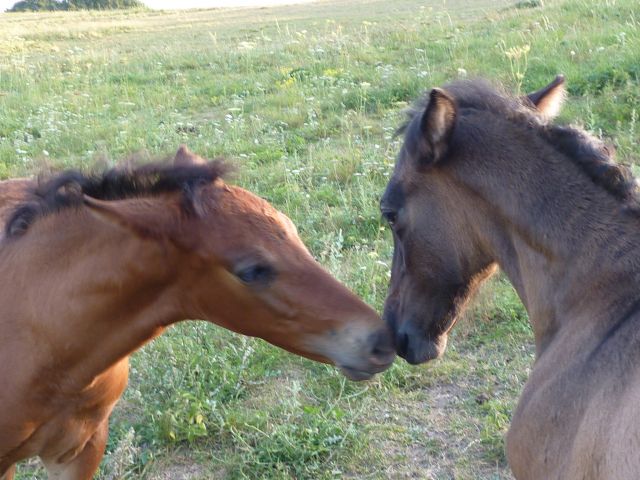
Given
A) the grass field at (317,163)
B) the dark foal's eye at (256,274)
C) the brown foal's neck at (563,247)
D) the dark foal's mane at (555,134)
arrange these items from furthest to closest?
the grass field at (317,163), the dark foal's eye at (256,274), the dark foal's mane at (555,134), the brown foal's neck at (563,247)

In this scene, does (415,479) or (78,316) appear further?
(415,479)

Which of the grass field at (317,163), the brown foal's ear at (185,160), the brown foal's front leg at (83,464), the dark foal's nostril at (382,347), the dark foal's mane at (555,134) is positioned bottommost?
the grass field at (317,163)

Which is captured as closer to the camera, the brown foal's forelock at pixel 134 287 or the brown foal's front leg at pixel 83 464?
the brown foal's forelock at pixel 134 287

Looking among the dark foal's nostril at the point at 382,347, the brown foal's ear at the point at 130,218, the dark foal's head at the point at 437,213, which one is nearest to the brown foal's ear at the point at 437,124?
the dark foal's head at the point at 437,213

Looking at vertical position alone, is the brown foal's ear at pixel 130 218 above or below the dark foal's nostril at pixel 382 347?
above

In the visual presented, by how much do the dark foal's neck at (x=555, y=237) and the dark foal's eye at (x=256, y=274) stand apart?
70cm

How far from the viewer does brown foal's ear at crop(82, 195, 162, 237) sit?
2449 millimetres

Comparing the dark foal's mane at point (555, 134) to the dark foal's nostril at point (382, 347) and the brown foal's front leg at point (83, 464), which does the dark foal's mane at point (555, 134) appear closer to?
the dark foal's nostril at point (382, 347)

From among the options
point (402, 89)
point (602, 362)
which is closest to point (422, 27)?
point (402, 89)

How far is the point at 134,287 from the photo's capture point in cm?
253

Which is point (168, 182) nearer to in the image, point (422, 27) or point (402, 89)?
point (402, 89)

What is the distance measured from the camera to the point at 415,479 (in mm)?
3236

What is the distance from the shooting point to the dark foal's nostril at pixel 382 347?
2434 millimetres

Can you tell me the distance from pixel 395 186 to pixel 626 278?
840mm
